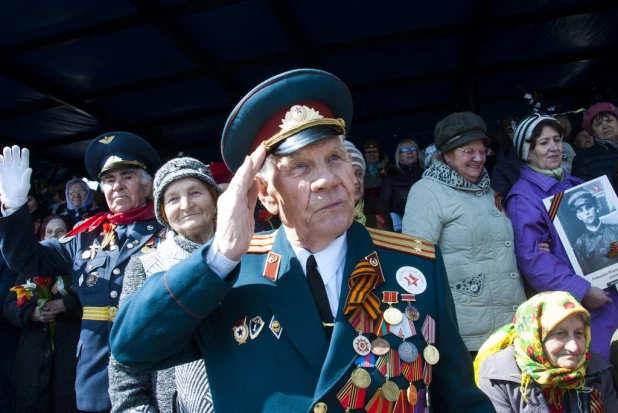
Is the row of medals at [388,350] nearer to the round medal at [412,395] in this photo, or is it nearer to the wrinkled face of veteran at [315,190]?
the round medal at [412,395]

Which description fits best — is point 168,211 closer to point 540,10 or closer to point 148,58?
point 148,58

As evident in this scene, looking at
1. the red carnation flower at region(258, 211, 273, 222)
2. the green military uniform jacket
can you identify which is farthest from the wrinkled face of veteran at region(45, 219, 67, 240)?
the green military uniform jacket

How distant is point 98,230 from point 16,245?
53 cm

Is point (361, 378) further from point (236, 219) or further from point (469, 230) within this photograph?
point (469, 230)

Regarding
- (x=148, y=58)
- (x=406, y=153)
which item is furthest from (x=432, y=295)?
(x=148, y=58)

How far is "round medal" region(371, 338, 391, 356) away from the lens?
157 cm

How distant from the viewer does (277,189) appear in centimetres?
177

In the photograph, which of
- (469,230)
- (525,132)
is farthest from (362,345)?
(525,132)

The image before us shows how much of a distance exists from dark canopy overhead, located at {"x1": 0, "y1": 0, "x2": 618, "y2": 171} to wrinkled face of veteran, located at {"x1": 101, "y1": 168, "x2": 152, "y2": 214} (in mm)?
2051

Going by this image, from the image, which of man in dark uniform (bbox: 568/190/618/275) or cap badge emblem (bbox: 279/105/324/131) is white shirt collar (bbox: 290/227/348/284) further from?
man in dark uniform (bbox: 568/190/618/275)

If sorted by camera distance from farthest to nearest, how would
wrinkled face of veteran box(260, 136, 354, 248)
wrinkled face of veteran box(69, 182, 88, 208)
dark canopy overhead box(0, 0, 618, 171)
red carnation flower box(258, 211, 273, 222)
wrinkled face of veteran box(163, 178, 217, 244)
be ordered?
wrinkled face of veteran box(69, 182, 88, 208)
dark canopy overhead box(0, 0, 618, 171)
red carnation flower box(258, 211, 273, 222)
wrinkled face of veteran box(163, 178, 217, 244)
wrinkled face of veteran box(260, 136, 354, 248)

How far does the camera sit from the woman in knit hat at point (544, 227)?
357 cm

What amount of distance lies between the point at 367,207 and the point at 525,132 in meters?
1.49

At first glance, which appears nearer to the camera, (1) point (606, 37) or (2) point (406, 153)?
(2) point (406, 153)
